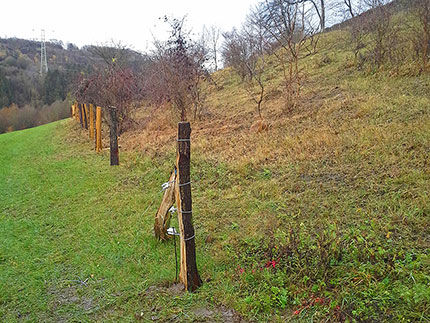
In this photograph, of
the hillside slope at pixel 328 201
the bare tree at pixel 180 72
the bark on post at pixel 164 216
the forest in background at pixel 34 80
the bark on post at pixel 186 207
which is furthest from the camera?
the forest in background at pixel 34 80

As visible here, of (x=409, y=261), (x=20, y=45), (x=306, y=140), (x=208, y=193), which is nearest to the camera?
(x=409, y=261)

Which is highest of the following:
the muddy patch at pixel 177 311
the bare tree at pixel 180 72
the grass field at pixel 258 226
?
the bare tree at pixel 180 72

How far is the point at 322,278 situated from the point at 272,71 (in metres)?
16.8

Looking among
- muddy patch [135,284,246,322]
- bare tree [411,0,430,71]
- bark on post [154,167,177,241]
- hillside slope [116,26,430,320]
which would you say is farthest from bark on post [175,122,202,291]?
bare tree [411,0,430,71]

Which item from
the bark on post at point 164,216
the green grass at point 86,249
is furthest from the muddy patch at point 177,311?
the bark on post at point 164,216

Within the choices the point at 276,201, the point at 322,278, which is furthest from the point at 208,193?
the point at 322,278

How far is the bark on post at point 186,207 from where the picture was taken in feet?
11.0

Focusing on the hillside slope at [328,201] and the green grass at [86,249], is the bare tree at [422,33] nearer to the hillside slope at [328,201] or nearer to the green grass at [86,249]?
the hillside slope at [328,201]

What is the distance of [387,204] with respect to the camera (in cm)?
433

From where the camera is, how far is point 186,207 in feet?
11.1

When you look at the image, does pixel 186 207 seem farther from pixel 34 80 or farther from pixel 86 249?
pixel 34 80

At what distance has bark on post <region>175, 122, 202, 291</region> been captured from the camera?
3.36 metres

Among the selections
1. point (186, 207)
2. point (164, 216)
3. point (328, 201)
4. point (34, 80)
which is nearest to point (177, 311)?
point (186, 207)

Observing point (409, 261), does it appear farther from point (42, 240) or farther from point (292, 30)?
point (292, 30)
